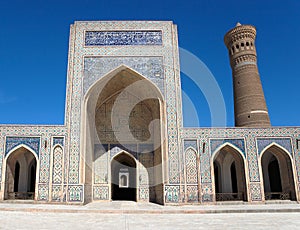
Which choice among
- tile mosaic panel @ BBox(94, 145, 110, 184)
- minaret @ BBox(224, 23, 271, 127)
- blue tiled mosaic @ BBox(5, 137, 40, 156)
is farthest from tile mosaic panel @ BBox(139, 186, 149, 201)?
minaret @ BBox(224, 23, 271, 127)

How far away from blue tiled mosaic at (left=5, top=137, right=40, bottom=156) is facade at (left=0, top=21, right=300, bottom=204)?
3cm

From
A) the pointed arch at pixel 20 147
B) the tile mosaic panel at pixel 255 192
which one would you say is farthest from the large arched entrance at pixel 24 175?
the tile mosaic panel at pixel 255 192

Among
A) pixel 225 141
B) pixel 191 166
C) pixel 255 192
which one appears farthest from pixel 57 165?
pixel 255 192

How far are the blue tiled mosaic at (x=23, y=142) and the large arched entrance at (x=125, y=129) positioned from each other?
140cm

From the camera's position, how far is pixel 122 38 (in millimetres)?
9812

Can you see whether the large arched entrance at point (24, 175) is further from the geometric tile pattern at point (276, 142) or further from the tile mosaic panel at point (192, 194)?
the geometric tile pattern at point (276, 142)

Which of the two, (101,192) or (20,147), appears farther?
(101,192)

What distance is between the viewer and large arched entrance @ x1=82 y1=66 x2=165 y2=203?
9492 mm

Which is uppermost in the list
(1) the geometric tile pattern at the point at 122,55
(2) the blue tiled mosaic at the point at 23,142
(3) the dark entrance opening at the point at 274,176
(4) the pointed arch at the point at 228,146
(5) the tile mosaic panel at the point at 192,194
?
(1) the geometric tile pattern at the point at 122,55

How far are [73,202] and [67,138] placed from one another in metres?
1.77

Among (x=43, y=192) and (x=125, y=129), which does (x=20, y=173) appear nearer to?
(x=43, y=192)

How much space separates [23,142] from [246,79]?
31.5ft

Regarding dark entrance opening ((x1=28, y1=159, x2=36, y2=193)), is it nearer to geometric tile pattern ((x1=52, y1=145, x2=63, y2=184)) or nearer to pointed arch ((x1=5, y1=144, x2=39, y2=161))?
pointed arch ((x1=5, y1=144, x2=39, y2=161))

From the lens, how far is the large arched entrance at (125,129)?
31.1ft
